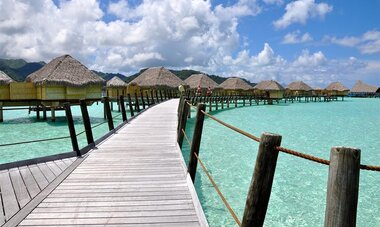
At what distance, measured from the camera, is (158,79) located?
36.1 metres

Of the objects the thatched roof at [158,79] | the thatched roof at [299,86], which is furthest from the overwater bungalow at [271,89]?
the thatched roof at [158,79]

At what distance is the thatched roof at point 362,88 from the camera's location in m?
73.3

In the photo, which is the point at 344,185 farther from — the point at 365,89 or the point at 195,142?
the point at 365,89

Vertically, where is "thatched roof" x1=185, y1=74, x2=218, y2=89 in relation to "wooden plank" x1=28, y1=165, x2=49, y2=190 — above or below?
above

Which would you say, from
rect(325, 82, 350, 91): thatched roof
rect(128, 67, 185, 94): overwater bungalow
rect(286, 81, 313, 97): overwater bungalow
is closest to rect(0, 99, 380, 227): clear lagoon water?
rect(128, 67, 185, 94): overwater bungalow

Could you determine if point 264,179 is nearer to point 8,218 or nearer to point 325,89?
point 8,218

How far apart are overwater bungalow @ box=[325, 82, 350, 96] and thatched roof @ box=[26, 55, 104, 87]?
2123 inches

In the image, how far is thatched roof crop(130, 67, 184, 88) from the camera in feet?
118

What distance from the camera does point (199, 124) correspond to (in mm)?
4562

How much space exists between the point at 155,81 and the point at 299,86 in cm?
3255

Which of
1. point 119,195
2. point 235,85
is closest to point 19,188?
point 119,195

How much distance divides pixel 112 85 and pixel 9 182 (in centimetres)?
2869

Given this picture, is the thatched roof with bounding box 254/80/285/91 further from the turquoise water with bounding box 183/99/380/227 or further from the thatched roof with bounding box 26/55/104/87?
the turquoise water with bounding box 183/99/380/227

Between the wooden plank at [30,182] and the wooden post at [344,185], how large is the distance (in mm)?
3349
